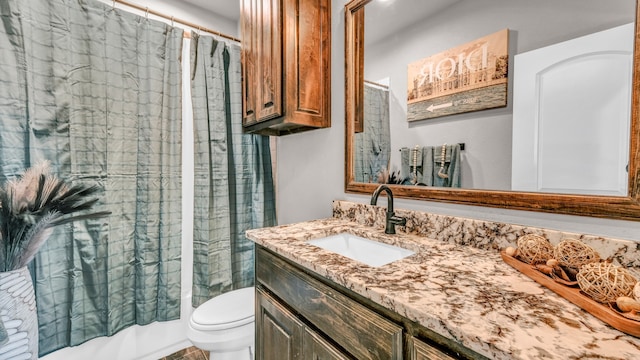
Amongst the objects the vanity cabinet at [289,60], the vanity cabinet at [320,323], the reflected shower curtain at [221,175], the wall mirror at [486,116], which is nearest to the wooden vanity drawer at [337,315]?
the vanity cabinet at [320,323]

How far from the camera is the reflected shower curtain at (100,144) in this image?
1.27 m

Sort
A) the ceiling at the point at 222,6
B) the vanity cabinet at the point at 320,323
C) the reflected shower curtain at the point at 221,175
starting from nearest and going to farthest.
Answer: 1. the vanity cabinet at the point at 320,323
2. the reflected shower curtain at the point at 221,175
3. the ceiling at the point at 222,6

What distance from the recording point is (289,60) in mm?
1257

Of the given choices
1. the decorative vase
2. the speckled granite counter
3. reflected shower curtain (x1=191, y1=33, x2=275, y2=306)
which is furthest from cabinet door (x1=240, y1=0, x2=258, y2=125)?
the decorative vase

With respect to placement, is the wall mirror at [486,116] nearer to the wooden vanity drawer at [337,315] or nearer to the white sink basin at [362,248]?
the white sink basin at [362,248]

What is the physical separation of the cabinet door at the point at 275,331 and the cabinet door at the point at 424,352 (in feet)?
1.28

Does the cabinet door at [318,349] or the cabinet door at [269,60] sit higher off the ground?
the cabinet door at [269,60]

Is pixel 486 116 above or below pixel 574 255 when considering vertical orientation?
above

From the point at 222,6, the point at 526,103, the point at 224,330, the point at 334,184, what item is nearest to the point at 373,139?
the point at 334,184

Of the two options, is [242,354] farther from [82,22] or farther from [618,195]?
[82,22]

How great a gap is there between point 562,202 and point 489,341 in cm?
57

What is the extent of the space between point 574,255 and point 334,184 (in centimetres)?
102

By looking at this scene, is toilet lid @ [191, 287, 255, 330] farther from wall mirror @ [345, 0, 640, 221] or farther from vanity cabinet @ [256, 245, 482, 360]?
wall mirror @ [345, 0, 640, 221]

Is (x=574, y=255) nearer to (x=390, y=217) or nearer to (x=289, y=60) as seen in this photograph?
(x=390, y=217)
